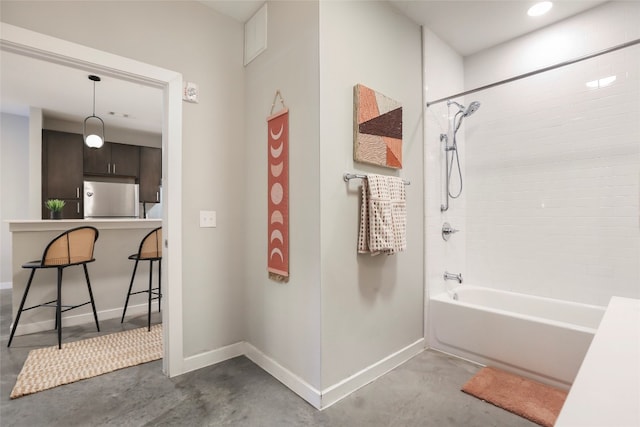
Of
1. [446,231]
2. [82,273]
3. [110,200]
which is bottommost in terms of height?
[82,273]

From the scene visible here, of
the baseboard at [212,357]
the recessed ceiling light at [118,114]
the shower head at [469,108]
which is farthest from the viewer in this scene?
the recessed ceiling light at [118,114]

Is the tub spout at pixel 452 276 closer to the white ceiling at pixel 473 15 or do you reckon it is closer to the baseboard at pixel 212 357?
the baseboard at pixel 212 357

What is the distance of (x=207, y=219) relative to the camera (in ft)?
7.41

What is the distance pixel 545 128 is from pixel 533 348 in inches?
68.9

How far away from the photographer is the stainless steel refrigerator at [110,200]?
511 cm

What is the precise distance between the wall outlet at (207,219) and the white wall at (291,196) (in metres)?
0.26

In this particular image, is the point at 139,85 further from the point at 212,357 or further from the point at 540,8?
the point at 540,8

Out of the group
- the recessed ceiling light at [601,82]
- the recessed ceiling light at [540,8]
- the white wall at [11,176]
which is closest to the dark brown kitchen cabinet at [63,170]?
the white wall at [11,176]

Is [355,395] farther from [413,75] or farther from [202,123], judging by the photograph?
[413,75]

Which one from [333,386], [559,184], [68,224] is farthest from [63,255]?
[559,184]

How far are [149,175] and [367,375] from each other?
5300mm

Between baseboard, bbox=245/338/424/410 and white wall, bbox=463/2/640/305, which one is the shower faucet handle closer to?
white wall, bbox=463/2/640/305

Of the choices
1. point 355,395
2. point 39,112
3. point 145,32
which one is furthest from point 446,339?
point 39,112

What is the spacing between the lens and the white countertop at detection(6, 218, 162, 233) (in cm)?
286
